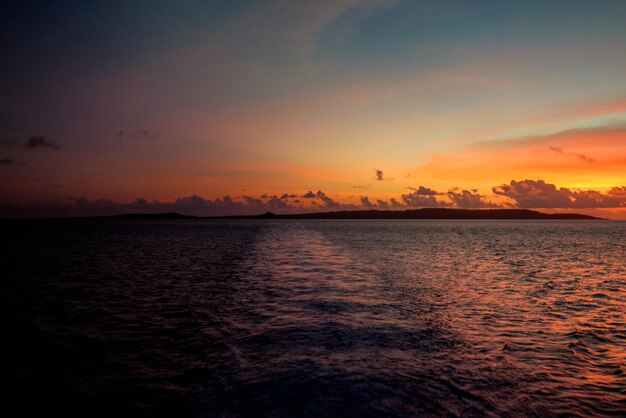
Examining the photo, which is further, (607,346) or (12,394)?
(607,346)

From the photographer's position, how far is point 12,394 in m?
9.47

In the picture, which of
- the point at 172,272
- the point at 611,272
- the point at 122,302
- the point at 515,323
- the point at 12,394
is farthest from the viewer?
the point at 611,272

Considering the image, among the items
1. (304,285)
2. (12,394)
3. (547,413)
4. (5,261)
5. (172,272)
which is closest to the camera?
(547,413)

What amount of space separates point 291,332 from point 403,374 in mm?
5025

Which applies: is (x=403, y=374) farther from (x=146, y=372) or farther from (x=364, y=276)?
(x=364, y=276)

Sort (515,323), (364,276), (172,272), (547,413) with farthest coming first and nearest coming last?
1. (172,272)
2. (364,276)
3. (515,323)
4. (547,413)

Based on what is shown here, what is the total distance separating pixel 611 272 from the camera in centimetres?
3612

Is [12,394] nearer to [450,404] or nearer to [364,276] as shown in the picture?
[450,404]

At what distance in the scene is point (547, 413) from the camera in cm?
858

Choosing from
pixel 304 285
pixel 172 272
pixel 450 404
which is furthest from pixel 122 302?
pixel 450 404

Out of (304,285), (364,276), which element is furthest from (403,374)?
(364,276)

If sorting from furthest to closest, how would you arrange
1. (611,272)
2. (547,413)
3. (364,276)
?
(611,272) < (364,276) < (547,413)

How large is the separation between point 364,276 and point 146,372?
2105 centimetres

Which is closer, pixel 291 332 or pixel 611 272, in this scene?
pixel 291 332
